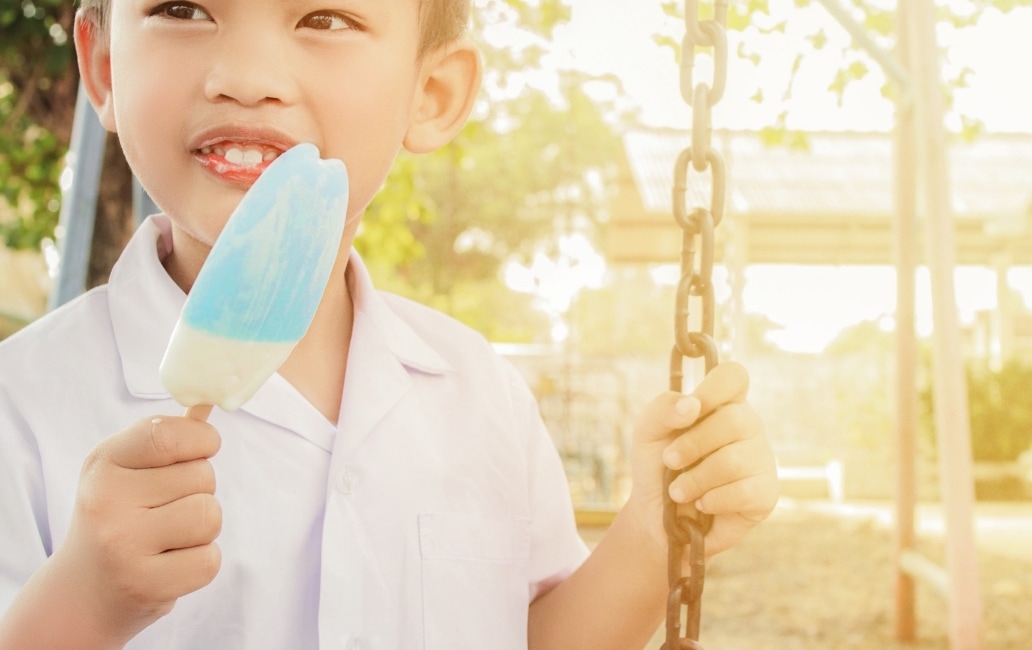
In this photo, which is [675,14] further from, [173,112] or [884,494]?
[884,494]

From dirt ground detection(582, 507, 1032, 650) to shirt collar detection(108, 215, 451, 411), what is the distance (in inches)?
104

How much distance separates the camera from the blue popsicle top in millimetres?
919

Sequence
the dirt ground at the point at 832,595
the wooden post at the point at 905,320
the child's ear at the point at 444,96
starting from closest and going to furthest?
1. the child's ear at the point at 444,96
2. the wooden post at the point at 905,320
3. the dirt ground at the point at 832,595

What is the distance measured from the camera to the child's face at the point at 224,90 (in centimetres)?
114

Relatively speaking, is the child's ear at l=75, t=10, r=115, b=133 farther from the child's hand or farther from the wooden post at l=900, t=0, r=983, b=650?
the wooden post at l=900, t=0, r=983, b=650

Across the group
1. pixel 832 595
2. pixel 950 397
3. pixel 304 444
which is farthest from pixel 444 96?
pixel 832 595

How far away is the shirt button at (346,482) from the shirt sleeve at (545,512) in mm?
357

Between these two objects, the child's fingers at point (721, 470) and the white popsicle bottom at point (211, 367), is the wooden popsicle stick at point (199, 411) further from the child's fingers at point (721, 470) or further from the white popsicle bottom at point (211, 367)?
the child's fingers at point (721, 470)

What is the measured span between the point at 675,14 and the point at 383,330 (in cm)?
231

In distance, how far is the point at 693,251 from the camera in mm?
1228

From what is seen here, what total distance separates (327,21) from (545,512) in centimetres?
83

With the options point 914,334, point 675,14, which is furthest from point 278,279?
point 914,334

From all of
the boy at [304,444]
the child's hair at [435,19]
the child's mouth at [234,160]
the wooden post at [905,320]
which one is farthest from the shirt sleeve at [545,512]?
the wooden post at [905,320]

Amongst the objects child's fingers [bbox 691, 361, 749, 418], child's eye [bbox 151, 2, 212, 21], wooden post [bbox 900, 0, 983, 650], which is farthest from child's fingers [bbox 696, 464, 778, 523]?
wooden post [bbox 900, 0, 983, 650]
